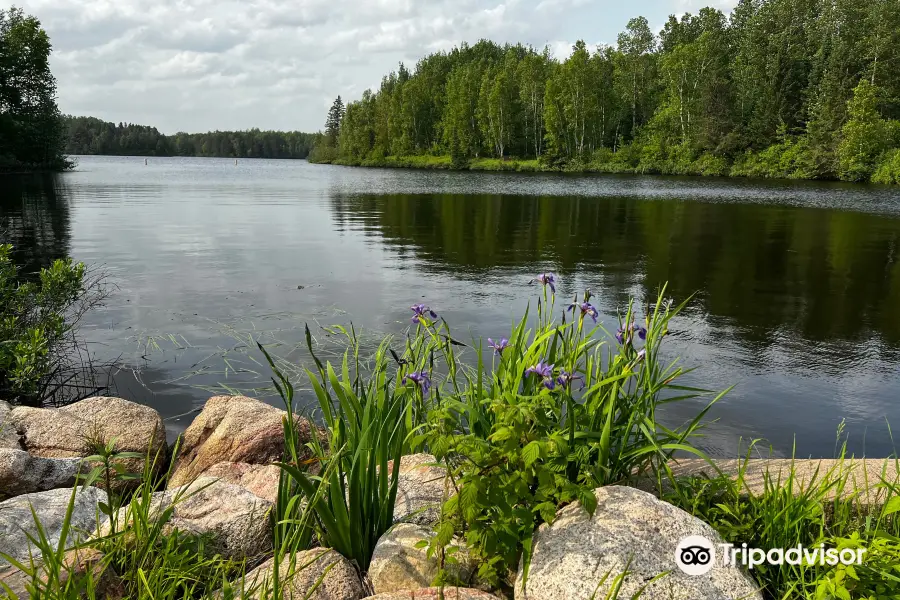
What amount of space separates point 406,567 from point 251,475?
1775 mm

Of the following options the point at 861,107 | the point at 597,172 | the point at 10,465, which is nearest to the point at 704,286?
the point at 10,465

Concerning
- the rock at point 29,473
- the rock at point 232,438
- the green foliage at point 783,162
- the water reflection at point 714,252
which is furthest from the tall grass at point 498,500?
the green foliage at point 783,162

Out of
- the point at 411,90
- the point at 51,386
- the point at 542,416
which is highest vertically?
the point at 411,90

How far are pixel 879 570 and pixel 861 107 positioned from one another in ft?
196

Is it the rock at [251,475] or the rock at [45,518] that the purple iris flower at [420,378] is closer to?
the rock at [251,475]

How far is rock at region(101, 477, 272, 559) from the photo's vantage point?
9.94 ft

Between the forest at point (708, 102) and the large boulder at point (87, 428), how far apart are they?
55.1 metres

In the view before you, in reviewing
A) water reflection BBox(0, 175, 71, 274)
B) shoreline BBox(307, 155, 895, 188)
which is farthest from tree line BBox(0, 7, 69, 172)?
shoreline BBox(307, 155, 895, 188)

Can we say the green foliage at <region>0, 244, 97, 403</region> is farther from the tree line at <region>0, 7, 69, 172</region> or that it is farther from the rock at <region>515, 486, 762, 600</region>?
the tree line at <region>0, 7, 69, 172</region>

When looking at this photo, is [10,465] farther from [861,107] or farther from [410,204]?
[861,107]

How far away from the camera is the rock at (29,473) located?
392 cm

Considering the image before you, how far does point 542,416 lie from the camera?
9.24ft

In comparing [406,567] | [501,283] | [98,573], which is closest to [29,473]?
[98,573]

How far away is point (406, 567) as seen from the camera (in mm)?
2725
